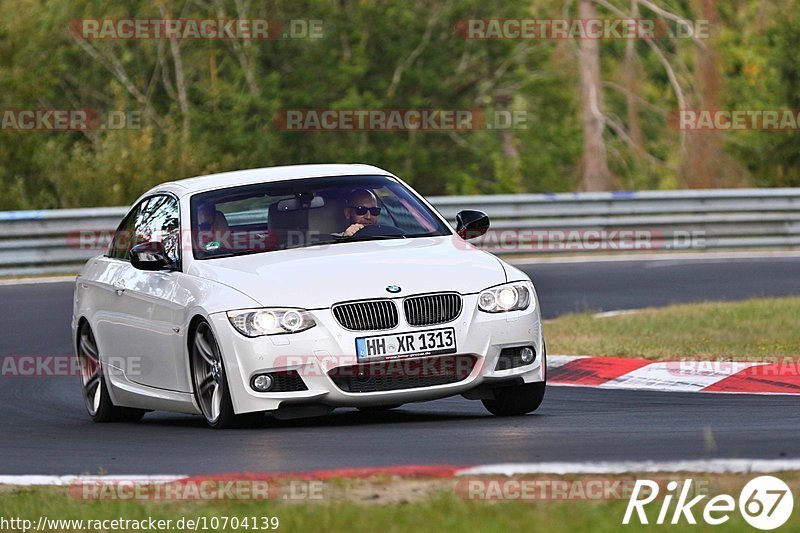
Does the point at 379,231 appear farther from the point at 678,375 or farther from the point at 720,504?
the point at 720,504

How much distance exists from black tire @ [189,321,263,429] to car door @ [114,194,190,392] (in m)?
0.14

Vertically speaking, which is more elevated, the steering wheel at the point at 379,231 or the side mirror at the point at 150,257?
the steering wheel at the point at 379,231

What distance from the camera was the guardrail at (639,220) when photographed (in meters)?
25.3

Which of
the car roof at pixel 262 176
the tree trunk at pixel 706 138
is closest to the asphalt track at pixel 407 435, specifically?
the car roof at pixel 262 176

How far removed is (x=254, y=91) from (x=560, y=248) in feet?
53.0

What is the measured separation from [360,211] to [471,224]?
0.71 metres

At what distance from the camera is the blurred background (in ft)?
111

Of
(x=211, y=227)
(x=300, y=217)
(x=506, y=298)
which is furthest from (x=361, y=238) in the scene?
(x=506, y=298)

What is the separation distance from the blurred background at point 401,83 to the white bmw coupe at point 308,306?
20.6 metres

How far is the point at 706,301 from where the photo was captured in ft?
59.0

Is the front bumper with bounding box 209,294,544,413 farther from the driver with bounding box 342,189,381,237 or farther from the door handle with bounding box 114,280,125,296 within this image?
Answer: the door handle with bounding box 114,280,125,296

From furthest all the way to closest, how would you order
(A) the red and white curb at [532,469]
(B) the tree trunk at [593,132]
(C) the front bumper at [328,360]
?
(B) the tree trunk at [593,132], (C) the front bumper at [328,360], (A) the red and white curb at [532,469]

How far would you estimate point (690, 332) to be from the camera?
574 inches

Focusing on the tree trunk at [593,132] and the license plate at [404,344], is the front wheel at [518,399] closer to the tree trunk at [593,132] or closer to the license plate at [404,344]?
the license plate at [404,344]
